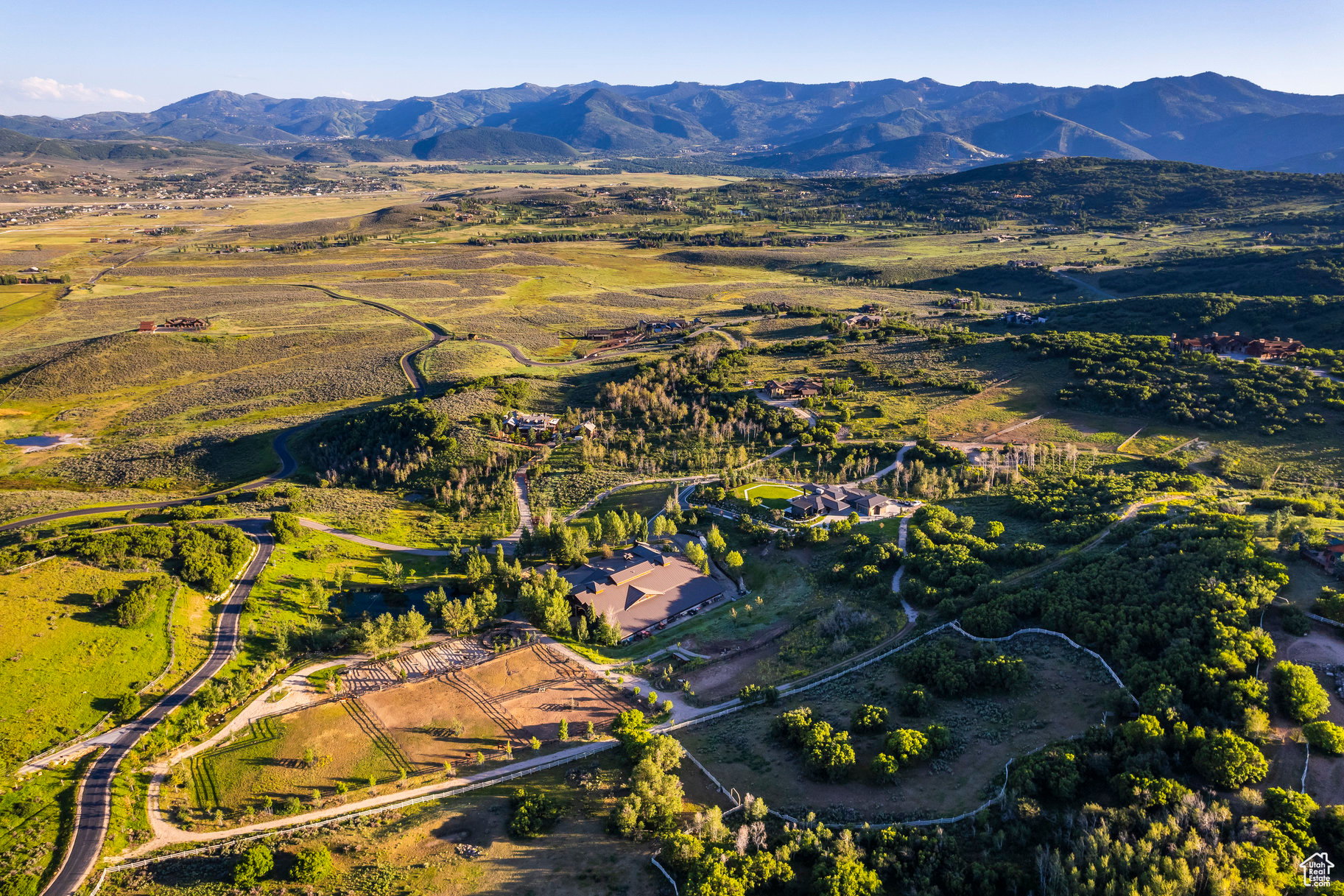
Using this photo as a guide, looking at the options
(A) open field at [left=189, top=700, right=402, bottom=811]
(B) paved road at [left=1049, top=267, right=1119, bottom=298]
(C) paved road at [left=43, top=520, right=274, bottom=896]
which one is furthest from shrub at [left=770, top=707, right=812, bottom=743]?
(B) paved road at [left=1049, top=267, right=1119, bottom=298]

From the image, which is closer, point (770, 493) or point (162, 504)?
point (162, 504)

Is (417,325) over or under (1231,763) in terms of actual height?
over

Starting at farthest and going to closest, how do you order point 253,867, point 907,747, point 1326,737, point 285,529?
point 285,529
point 907,747
point 253,867
point 1326,737

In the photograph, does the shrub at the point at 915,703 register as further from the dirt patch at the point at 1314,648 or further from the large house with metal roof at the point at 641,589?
the large house with metal roof at the point at 641,589

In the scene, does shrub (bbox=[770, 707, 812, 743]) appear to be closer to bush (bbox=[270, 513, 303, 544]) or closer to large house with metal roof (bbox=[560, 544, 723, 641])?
large house with metal roof (bbox=[560, 544, 723, 641])

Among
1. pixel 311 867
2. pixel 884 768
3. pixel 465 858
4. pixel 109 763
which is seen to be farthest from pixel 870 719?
pixel 109 763

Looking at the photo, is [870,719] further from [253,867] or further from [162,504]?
[162,504]

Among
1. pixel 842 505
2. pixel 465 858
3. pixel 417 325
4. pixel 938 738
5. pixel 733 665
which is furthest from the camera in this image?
pixel 417 325
